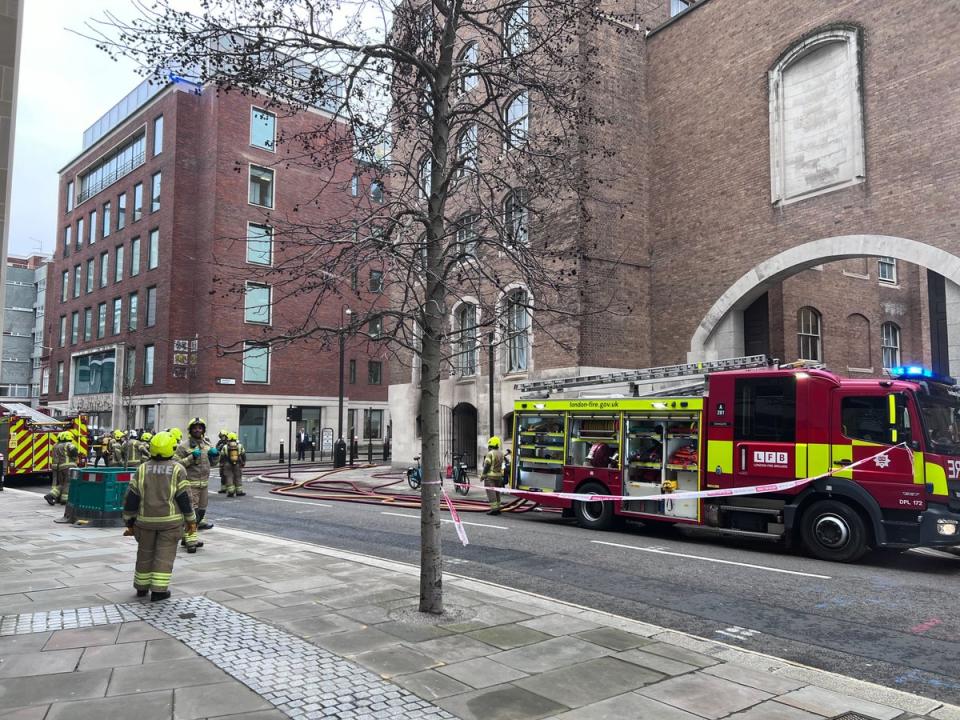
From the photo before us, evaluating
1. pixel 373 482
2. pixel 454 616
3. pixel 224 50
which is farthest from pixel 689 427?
pixel 373 482

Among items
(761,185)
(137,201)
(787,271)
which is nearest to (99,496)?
(787,271)

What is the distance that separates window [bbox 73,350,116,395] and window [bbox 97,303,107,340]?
1448mm

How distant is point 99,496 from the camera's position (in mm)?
12820

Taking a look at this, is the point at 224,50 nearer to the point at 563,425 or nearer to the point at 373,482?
the point at 563,425

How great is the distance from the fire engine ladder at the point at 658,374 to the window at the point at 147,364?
108 feet

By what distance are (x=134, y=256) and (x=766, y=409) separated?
4361 centimetres

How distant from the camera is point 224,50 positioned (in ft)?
20.8

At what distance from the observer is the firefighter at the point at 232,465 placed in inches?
752

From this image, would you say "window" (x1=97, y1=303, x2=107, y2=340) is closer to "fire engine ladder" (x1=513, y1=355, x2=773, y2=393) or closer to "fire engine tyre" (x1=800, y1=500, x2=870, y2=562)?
"fire engine ladder" (x1=513, y1=355, x2=773, y2=393)

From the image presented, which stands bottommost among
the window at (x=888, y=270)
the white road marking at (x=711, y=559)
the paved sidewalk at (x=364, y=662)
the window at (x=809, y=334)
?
the white road marking at (x=711, y=559)

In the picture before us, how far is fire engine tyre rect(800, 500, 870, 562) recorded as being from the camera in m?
10.1

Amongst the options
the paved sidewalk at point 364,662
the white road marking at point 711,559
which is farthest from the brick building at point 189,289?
the paved sidewalk at point 364,662

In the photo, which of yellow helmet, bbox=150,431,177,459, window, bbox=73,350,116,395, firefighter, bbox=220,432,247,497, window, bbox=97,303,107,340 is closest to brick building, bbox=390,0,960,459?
firefighter, bbox=220,432,247,497

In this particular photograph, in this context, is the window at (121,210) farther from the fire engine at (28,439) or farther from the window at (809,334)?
the window at (809,334)
